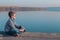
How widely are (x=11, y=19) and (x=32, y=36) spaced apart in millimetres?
823

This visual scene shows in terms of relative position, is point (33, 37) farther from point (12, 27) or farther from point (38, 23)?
point (38, 23)

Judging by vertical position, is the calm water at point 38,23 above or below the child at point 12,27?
below

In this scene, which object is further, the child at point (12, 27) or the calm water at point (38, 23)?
the calm water at point (38, 23)

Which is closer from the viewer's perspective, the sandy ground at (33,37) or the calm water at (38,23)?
the sandy ground at (33,37)

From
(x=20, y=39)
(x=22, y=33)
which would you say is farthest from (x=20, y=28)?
(x=20, y=39)

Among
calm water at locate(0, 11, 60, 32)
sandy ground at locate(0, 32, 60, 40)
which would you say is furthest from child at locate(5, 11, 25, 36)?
calm water at locate(0, 11, 60, 32)

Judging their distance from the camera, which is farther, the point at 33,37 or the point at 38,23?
the point at 38,23

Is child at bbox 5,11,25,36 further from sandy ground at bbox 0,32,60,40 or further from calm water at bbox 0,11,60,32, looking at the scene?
calm water at bbox 0,11,60,32

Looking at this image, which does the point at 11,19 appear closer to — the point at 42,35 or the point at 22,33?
the point at 22,33

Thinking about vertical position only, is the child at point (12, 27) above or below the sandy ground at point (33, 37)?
above

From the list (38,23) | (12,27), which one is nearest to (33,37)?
(12,27)

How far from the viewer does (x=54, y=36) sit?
20.5 feet

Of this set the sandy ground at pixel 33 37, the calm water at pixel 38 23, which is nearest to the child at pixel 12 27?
the sandy ground at pixel 33 37

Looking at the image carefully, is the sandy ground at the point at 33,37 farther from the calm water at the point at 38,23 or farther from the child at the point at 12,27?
the calm water at the point at 38,23
